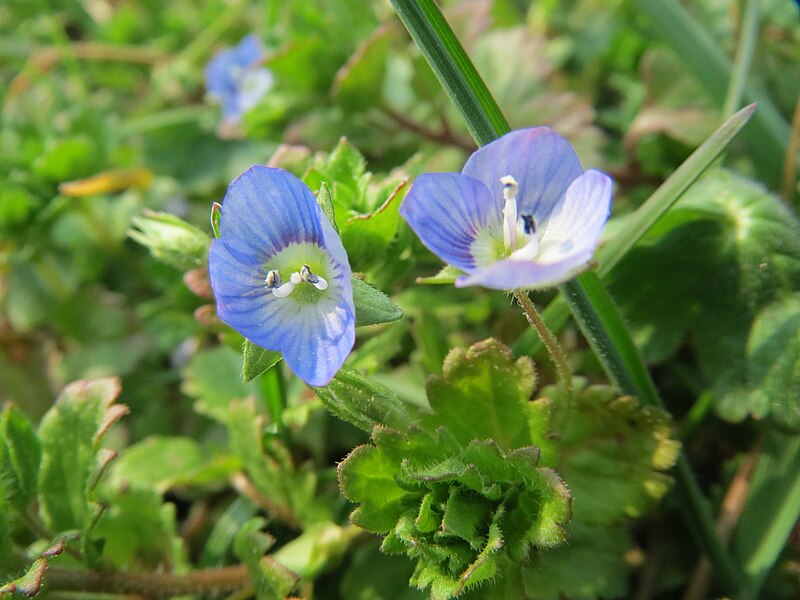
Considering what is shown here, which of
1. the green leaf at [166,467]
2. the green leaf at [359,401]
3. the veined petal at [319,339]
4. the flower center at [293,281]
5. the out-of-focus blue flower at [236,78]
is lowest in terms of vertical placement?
the green leaf at [166,467]

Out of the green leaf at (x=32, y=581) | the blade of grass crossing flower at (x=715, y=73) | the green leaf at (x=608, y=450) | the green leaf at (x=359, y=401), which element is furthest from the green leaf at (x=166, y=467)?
the blade of grass crossing flower at (x=715, y=73)

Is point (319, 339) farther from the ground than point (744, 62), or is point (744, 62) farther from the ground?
point (319, 339)

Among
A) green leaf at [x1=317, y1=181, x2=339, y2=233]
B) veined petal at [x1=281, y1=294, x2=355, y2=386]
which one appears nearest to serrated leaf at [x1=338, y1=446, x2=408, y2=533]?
veined petal at [x1=281, y1=294, x2=355, y2=386]

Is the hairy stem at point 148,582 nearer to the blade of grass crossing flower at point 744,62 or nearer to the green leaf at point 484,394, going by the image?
the green leaf at point 484,394

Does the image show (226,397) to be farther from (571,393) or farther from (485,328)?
(571,393)

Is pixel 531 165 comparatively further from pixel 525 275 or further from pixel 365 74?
pixel 365 74

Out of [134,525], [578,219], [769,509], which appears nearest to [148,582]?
[134,525]
